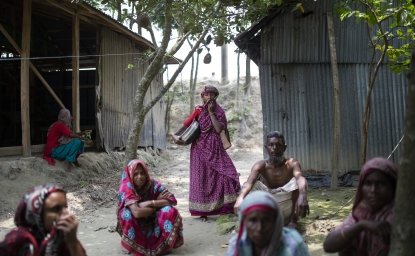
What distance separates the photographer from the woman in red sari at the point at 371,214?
7.53 ft

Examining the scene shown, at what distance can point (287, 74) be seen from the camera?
812cm

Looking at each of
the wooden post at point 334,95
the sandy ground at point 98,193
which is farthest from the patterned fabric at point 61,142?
the wooden post at point 334,95

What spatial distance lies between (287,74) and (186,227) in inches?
138

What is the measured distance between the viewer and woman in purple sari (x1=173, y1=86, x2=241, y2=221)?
20.8 ft

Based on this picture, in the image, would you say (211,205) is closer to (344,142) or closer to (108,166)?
(344,142)

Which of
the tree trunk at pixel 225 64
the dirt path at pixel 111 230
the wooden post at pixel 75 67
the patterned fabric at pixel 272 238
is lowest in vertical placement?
the dirt path at pixel 111 230

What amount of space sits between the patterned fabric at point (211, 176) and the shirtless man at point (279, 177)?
167cm

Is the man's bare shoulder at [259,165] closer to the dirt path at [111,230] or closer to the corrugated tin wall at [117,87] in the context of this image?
the dirt path at [111,230]

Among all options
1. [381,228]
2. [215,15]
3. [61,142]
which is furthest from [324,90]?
[381,228]

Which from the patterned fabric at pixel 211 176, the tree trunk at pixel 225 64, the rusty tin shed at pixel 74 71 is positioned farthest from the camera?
the tree trunk at pixel 225 64

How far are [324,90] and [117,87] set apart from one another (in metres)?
6.20

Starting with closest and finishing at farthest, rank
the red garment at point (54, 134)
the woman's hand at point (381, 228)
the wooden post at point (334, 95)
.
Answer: the woman's hand at point (381, 228)
the wooden post at point (334, 95)
the red garment at point (54, 134)

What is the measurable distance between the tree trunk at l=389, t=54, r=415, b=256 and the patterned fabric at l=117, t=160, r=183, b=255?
307cm

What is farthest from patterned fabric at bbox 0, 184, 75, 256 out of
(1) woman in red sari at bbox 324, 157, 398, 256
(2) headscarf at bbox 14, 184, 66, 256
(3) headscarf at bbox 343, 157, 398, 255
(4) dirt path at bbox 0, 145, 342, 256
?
(4) dirt path at bbox 0, 145, 342, 256
